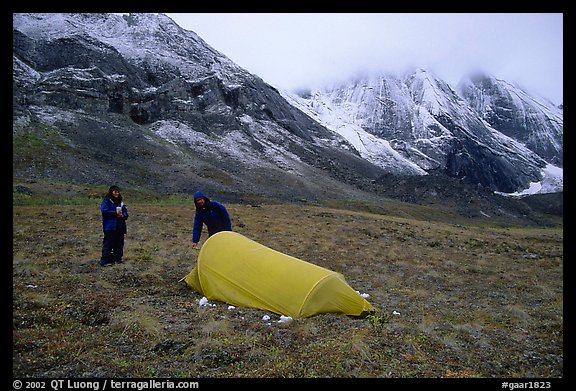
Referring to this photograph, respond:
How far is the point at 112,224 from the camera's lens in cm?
1127

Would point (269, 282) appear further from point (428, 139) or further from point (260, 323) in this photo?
point (428, 139)

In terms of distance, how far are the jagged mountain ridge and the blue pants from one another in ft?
103

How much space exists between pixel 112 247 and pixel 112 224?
1.02m

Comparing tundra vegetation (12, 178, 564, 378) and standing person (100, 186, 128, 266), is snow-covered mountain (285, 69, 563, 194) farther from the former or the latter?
standing person (100, 186, 128, 266)

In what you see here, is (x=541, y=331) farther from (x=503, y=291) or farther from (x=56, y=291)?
A: (x=56, y=291)

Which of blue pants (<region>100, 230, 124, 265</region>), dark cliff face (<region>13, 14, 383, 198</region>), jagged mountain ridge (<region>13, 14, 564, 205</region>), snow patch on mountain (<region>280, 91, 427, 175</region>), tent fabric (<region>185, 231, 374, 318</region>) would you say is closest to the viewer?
tent fabric (<region>185, 231, 374, 318</region>)

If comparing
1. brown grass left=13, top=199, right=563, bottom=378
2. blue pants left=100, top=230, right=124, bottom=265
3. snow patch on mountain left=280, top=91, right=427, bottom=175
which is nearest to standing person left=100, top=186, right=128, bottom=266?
blue pants left=100, top=230, right=124, bottom=265

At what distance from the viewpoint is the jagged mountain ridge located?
5059 cm
